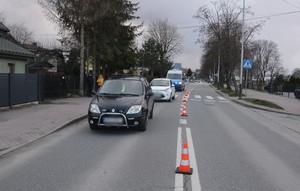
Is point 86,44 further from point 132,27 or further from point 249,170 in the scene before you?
point 249,170

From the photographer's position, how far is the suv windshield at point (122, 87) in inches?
438

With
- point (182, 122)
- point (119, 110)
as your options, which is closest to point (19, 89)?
point (182, 122)

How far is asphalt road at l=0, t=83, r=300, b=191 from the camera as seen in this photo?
5383mm

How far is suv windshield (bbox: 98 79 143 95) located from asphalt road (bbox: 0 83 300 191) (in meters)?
1.30

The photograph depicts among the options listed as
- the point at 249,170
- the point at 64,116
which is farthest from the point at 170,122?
the point at 249,170

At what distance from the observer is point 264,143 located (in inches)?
364

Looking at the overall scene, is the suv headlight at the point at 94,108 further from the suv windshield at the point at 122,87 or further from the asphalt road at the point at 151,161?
the suv windshield at the point at 122,87

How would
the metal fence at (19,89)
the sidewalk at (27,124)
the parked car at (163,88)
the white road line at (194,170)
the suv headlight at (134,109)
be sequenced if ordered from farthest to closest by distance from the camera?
the parked car at (163,88) < the metal fence at (19,89) < the suv headlight at (134,109) < the sidewalk at (27,124) < the white road line at (194,170)

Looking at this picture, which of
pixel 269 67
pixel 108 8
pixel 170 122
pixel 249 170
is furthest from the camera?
pixel 269 67

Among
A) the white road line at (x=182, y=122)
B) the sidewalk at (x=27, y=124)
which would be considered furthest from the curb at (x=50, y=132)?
the white road line at (x=182, y=122)

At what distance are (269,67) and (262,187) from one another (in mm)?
112258

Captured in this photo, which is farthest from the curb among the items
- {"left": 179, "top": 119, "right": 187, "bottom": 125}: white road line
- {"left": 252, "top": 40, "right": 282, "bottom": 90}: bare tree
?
{"left": 252, "top": 40, "right": 282, "bottom": 90}: bare tree

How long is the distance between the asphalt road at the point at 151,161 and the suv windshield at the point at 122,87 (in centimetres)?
130

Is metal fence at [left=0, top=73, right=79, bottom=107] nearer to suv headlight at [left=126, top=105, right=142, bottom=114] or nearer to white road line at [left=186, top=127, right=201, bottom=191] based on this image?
suv headlight at [left=126, top=105, right=142, bottom=114]
